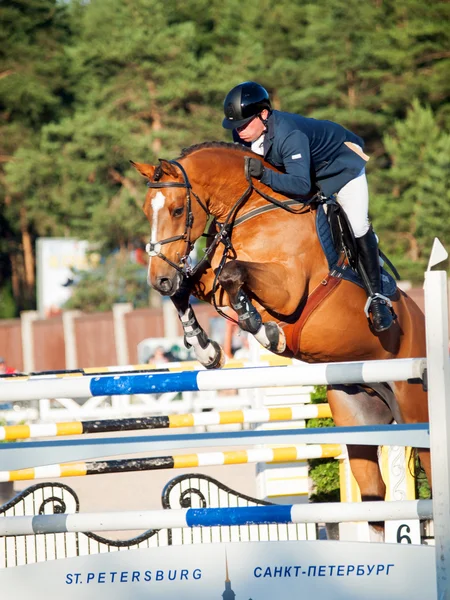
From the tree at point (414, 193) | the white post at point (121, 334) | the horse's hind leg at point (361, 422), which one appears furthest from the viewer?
the tree at point (414, 193)

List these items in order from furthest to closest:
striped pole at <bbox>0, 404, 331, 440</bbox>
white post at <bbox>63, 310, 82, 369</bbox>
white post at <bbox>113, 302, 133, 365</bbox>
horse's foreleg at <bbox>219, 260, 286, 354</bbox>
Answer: white post at <bbox>63, 310, 82, 369</bbox> → white post at <bbox>113, 302, 133, 365</bbox> → striped pole at <bbox>0, 404, 331, 440</bbox> → horse's foreleg at <bbox>219, 260, 286, 354</bbox>

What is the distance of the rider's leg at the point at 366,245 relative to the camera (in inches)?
179

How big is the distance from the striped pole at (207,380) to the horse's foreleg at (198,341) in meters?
1.46

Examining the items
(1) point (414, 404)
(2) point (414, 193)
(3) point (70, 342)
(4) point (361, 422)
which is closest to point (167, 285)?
(4) point (361, 422)

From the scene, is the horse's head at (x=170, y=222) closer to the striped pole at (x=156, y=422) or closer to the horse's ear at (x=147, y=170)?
the horse's ear at (x=147, y=170)

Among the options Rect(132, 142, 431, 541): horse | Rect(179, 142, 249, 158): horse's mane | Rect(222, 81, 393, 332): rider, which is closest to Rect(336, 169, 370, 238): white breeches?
Rect(222, 81, 393, 332): rider

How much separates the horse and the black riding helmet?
7.1 inches

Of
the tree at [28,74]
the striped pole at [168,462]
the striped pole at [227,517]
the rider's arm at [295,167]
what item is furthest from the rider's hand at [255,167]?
the tree at [28,74]

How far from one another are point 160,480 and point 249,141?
492 centimetres

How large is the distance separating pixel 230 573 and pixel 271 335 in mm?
1373

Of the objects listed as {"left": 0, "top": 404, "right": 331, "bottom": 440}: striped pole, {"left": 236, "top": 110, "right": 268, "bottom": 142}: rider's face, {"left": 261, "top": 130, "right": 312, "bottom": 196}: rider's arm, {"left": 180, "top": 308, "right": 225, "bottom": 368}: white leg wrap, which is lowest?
{"left": 0, "top": 404, "right": 331, "bottom": 440}: striped pole

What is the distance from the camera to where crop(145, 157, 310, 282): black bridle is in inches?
171

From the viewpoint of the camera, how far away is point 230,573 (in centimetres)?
313

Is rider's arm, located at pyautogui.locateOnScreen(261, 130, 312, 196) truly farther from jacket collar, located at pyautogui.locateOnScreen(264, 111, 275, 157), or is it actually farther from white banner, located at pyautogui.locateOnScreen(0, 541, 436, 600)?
white banner, located at pyautogui.locateOnScreen(0, 541, 436, 600)
